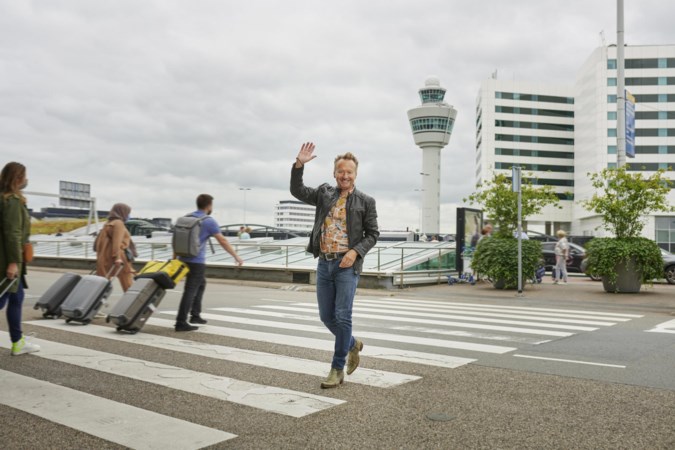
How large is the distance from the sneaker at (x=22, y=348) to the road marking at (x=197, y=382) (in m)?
0.10

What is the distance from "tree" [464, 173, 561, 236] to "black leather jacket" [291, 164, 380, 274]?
13.3 m

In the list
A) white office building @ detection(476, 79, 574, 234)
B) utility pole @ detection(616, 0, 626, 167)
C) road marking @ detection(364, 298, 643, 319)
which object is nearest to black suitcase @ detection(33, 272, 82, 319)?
road marking @ detection(364, 298, 643, 319)

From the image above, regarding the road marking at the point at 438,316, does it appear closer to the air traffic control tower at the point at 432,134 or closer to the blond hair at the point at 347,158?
the blond hair at the point at 347,158

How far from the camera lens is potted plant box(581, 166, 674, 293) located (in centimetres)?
1542

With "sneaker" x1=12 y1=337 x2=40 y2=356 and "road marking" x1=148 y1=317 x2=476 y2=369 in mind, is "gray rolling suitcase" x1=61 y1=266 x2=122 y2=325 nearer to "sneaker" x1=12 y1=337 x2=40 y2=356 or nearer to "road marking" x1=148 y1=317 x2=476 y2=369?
"road marking" x1=148 y1=317 x2=476 y2=369

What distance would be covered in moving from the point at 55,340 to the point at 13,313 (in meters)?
1.18

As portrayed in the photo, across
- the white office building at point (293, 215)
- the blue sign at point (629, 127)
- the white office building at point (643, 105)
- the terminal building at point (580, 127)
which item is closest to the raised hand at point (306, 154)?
the blue sign at point (629, 127)

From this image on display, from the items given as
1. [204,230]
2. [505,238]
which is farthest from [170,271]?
[505,238]

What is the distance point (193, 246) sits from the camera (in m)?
7.92

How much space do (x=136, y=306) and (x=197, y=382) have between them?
2916 mm

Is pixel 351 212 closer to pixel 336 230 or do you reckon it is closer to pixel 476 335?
pixel 336 230

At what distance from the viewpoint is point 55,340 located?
7.12 m

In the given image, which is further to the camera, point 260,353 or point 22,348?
point 260,353

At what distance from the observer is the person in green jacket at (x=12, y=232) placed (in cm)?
579
